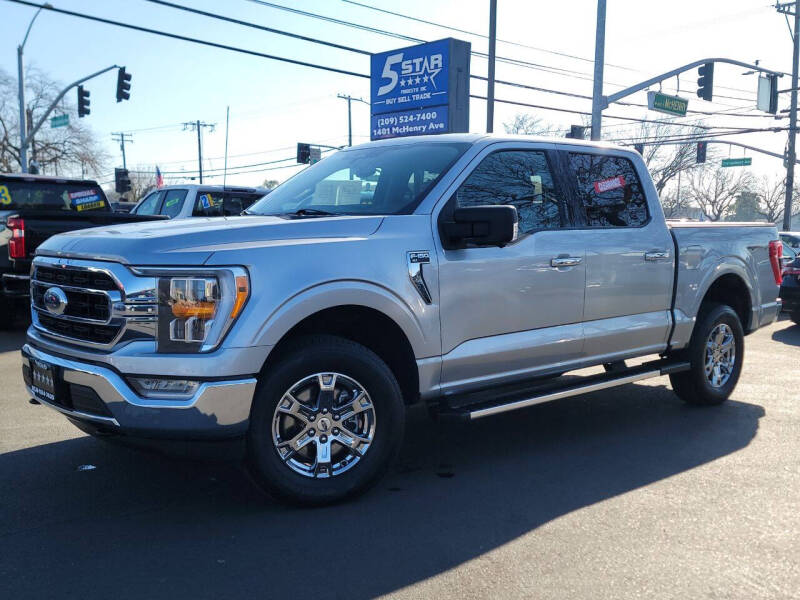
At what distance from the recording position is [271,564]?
331 cm

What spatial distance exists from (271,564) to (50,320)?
1.83m

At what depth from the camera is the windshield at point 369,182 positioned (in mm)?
4570

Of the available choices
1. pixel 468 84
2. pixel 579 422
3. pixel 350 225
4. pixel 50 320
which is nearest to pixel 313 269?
pixel 350 225

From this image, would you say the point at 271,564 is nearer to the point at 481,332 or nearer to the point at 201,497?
the point at 201,497

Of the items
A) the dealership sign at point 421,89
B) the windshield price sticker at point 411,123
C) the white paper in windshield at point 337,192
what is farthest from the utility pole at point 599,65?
the white paper in windshield at point 337,192

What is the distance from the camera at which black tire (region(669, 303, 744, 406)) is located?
608 centimetres

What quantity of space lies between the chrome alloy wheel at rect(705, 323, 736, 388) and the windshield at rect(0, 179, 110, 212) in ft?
27.9

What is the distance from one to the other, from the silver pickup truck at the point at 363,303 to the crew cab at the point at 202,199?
25.2 feet

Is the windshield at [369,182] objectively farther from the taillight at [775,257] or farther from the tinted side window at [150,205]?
the tinted side window at [150,205]

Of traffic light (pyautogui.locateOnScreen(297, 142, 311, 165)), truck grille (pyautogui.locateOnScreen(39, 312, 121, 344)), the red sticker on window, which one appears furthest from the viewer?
traffic light (pyautogui.locateOnScreen(297, 142, 311, 165))

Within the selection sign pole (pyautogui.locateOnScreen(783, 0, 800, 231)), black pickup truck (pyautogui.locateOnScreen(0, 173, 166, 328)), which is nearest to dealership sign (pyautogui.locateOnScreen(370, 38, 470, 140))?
black pickup truck (pyautogui.locateOnScreen(0, 173, 166, 328))

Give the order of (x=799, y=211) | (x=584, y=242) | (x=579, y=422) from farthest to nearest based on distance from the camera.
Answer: (x=799, y=211) → (x=579, y=422) → (x=584, y=242)

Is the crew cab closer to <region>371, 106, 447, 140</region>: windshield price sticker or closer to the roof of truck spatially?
the roof of truck

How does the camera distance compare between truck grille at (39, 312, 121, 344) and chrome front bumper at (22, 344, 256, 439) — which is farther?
truck grille at (39, 312, 121, 344)
